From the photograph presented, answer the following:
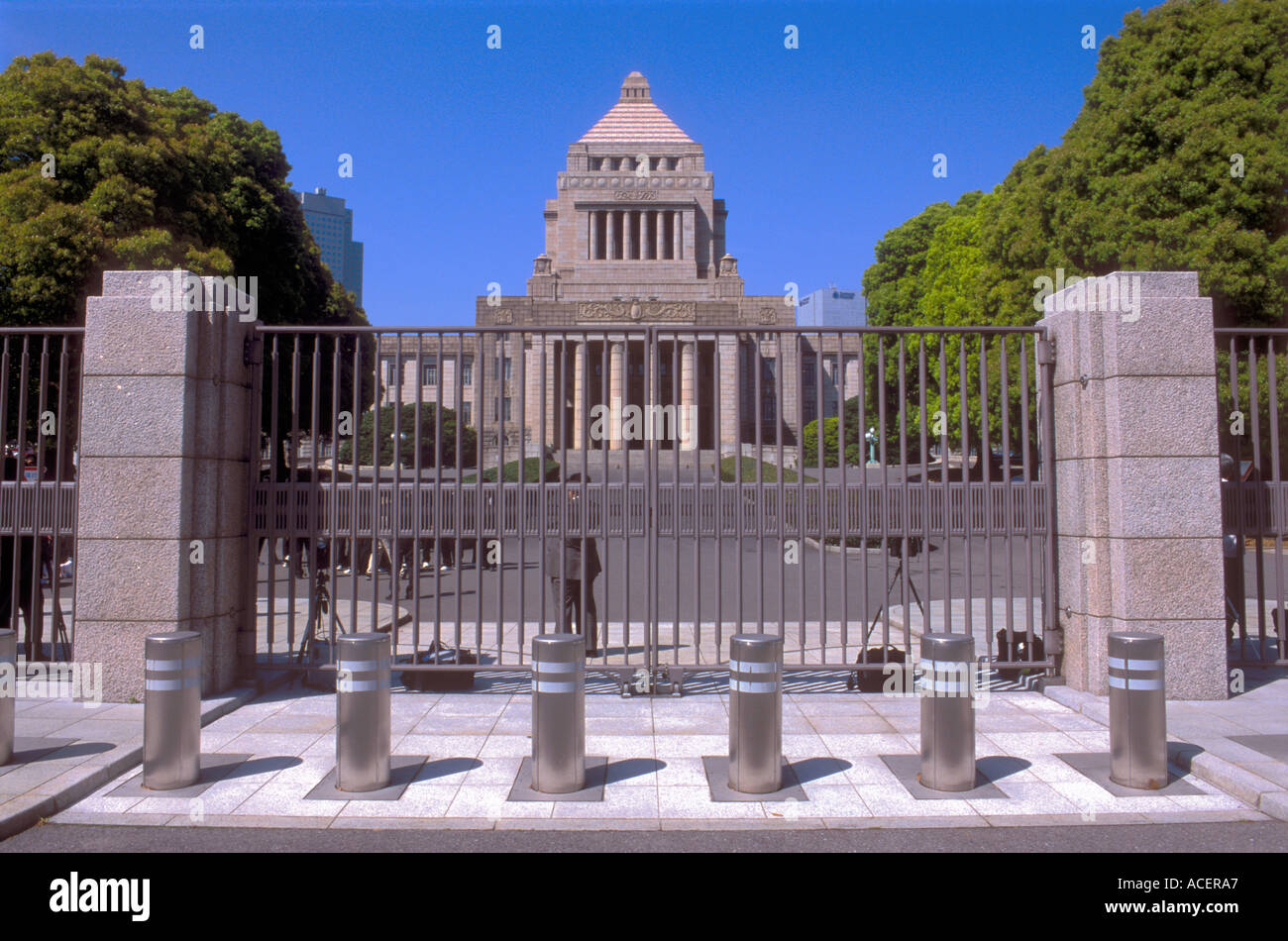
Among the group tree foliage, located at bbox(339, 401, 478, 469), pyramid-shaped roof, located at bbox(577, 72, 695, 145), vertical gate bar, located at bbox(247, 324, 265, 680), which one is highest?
pyramid-shaped roof, located at bbox(577, 72, 695, 145)

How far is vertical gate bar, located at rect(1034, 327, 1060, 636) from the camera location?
838 cm

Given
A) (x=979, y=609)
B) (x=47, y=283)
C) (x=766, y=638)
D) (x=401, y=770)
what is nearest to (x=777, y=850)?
(x=766, y=638)

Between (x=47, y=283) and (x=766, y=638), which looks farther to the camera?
(x=47, y=283)

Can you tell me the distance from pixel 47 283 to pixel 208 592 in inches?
444

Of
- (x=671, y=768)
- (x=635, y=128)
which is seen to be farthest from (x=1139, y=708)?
(x=635, y=128)

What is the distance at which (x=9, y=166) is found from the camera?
17.2 m

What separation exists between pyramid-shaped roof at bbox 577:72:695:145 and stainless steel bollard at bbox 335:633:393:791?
8114cm

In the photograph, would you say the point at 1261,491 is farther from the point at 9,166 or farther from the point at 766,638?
the point at 9,166

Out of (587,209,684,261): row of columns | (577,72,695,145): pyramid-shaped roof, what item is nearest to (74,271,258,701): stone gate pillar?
(587,209,684,261): row of columns

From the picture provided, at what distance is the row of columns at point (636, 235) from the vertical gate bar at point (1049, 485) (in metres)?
66.8

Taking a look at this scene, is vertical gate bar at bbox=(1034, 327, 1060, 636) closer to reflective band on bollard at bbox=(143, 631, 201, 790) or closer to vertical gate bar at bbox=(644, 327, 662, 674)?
vertical gate bar at bbox=(644, 327, 662, 674)

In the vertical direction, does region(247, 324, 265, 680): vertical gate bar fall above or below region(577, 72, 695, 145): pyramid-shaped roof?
below

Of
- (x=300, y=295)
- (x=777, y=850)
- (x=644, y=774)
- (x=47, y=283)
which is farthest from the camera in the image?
(x=300, y=295)

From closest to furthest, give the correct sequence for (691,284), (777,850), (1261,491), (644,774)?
(777,850)
(644,774)
(1261,491)
(691,284)
